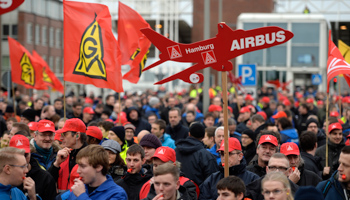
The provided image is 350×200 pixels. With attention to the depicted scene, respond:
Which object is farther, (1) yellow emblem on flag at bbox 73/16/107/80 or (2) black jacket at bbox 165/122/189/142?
(2) black jacket at bbox 165/122/189/142

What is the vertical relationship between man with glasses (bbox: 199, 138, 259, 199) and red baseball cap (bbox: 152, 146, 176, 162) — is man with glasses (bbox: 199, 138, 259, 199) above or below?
below

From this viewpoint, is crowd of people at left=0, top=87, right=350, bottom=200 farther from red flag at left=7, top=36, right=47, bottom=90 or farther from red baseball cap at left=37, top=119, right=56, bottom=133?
red flag at left=7, top=36, right=47, bottom=90

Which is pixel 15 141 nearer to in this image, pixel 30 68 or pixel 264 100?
pixel 30 68

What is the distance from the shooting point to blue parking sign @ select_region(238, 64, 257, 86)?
61.1 feet

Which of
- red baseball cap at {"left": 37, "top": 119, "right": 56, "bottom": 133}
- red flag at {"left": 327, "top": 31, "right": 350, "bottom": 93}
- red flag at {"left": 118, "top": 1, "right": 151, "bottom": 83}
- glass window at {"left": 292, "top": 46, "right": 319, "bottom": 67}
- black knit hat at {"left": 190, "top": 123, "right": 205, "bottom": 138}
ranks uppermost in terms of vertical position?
glass window at {"left": 292, "top": 46, "right": 319, "bottom": 67}

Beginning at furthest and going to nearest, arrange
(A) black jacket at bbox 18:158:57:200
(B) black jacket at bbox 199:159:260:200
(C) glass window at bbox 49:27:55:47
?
1. (C) glass window at bbox 49:27:55:47
2. (B) black jacket at bbox 199:159:260:200
3. (A) black jacket at bbox 18:158:57:200

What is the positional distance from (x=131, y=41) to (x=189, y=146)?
3.89 m

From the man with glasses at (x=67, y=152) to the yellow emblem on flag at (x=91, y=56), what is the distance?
90.8 inches

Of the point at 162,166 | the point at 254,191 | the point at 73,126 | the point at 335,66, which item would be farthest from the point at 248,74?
the point at 162,166

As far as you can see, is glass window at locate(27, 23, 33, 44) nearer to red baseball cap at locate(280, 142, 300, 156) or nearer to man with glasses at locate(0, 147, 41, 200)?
red baseball cap at locate(280, 142, 300, 156)

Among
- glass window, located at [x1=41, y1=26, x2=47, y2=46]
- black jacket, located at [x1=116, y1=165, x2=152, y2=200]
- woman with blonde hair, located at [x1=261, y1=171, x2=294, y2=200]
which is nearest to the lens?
woman with blonde hair, located at [x1=261, y1=171, x2=294, y2=200]

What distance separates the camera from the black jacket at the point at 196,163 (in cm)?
829

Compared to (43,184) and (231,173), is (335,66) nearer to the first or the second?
(231,173)

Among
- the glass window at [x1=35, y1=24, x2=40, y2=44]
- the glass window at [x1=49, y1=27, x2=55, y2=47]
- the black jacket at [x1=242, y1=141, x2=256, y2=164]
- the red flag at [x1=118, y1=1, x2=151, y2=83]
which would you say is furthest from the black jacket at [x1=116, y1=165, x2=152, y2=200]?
the glass window at [x1=49, y1=27, x2=55, y2=47]
